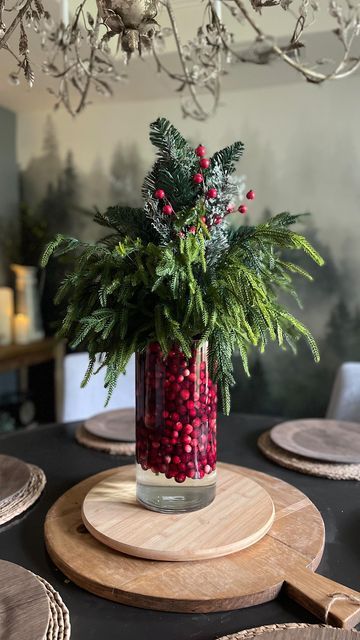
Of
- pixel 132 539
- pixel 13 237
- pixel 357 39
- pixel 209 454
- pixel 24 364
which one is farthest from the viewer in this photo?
pixel 13 237

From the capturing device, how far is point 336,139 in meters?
2.71

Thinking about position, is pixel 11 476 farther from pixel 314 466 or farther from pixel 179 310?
pixel 314 466

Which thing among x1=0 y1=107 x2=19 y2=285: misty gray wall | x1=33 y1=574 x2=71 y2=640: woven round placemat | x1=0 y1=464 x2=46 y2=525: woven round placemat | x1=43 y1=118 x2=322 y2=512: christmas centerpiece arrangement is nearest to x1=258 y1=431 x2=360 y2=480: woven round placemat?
x1=43 y1=118 x2=322 y2=512: christmas centerpiece arrangement

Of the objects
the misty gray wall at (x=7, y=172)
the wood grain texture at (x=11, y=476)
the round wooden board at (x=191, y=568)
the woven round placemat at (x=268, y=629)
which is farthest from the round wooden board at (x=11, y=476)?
the misty gray wall at (x=7, y=172)

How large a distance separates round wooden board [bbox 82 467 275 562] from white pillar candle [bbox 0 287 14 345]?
7.28 feet

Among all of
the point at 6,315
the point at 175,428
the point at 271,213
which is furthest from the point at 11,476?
the point at 6,315

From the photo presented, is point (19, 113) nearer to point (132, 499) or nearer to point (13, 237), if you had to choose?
point (13, 237)

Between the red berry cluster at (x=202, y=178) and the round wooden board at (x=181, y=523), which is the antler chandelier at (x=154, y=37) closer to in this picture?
the red berry cluster at (x=202, y=178)

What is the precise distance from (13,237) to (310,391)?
1926 mm

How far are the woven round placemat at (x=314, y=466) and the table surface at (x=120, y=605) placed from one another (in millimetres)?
15

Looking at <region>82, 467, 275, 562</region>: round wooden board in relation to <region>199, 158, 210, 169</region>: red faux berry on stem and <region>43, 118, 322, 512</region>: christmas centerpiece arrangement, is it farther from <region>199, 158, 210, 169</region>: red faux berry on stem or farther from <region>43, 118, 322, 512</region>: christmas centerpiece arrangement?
<region>199, 158, 210, 169</region>: red faux berry on stem

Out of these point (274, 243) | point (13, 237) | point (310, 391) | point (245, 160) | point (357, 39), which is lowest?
point (310, 391)

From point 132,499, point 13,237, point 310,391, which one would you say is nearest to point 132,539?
point 132,499

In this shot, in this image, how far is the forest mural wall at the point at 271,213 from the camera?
275 cm
